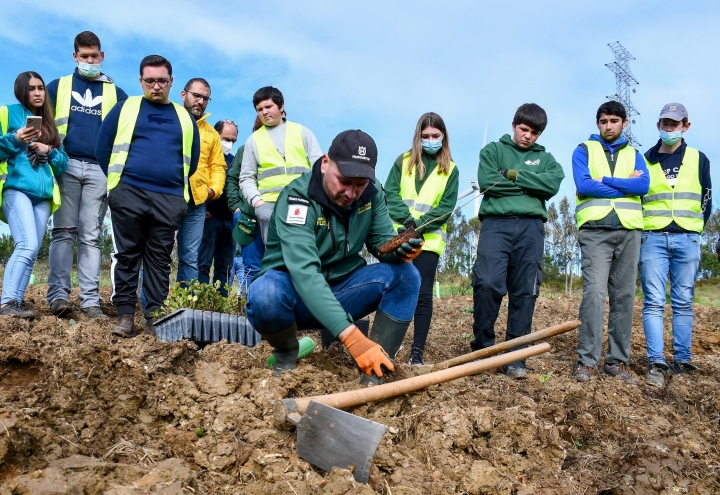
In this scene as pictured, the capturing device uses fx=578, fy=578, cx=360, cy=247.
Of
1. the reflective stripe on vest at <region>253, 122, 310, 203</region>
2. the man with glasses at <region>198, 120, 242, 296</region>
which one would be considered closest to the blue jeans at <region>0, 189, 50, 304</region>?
the man with glasses at <region>198, 120, 242, 296</region>

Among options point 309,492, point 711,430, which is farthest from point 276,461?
point 711,430

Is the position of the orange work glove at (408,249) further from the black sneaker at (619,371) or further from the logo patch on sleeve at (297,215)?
the black sneaker at (619,371)

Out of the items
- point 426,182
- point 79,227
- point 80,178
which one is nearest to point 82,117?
point 80,178

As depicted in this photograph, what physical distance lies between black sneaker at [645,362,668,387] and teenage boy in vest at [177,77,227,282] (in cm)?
367

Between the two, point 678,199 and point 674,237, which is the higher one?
point 678,199

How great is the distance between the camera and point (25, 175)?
437cm

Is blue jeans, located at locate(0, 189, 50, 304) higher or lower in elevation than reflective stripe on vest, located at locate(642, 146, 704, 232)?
lower

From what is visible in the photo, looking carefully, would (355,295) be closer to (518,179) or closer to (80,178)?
(518,179)

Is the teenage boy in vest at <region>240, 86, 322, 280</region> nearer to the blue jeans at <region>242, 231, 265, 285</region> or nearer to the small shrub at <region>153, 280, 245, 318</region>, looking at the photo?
the blue jeans at <region>242, 231, 265, 285</region>

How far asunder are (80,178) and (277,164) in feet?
5.30

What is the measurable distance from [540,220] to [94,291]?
3696 mm

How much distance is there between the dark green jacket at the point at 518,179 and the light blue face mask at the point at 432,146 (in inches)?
13.8

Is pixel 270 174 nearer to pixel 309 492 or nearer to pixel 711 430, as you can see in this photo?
pixel 309 492

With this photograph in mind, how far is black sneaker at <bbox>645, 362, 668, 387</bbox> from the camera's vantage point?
168 inches
